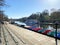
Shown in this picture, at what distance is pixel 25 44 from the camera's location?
1354 cm

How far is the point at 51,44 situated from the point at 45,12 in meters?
114

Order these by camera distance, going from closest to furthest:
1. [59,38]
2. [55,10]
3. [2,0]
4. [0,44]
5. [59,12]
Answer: [2,0], [0,44], [59,38], [59,12], [55,10]

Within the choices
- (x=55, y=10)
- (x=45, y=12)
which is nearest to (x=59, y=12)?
(x=55, y=10)

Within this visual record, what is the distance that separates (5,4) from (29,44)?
4227 mm

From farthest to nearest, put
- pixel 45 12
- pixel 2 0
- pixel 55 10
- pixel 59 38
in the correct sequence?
pixel 45 12 → pixel 55 10 → pixel 59 38 → pixel 2 0

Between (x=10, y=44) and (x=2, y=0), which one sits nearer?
(x=2, y=0)

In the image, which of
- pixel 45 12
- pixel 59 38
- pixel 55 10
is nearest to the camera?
pixel 59 38

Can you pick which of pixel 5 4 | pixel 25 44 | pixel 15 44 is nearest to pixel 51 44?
pixel 25 44

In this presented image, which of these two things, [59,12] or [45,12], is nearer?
[59,12]

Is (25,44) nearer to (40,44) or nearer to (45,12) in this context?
(40,44)

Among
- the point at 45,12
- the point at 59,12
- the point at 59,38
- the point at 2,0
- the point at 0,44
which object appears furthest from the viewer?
the point at 45,12

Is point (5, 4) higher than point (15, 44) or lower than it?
higher

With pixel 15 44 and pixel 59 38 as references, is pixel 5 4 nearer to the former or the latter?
pixel 15 44

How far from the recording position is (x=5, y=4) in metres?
11.6
